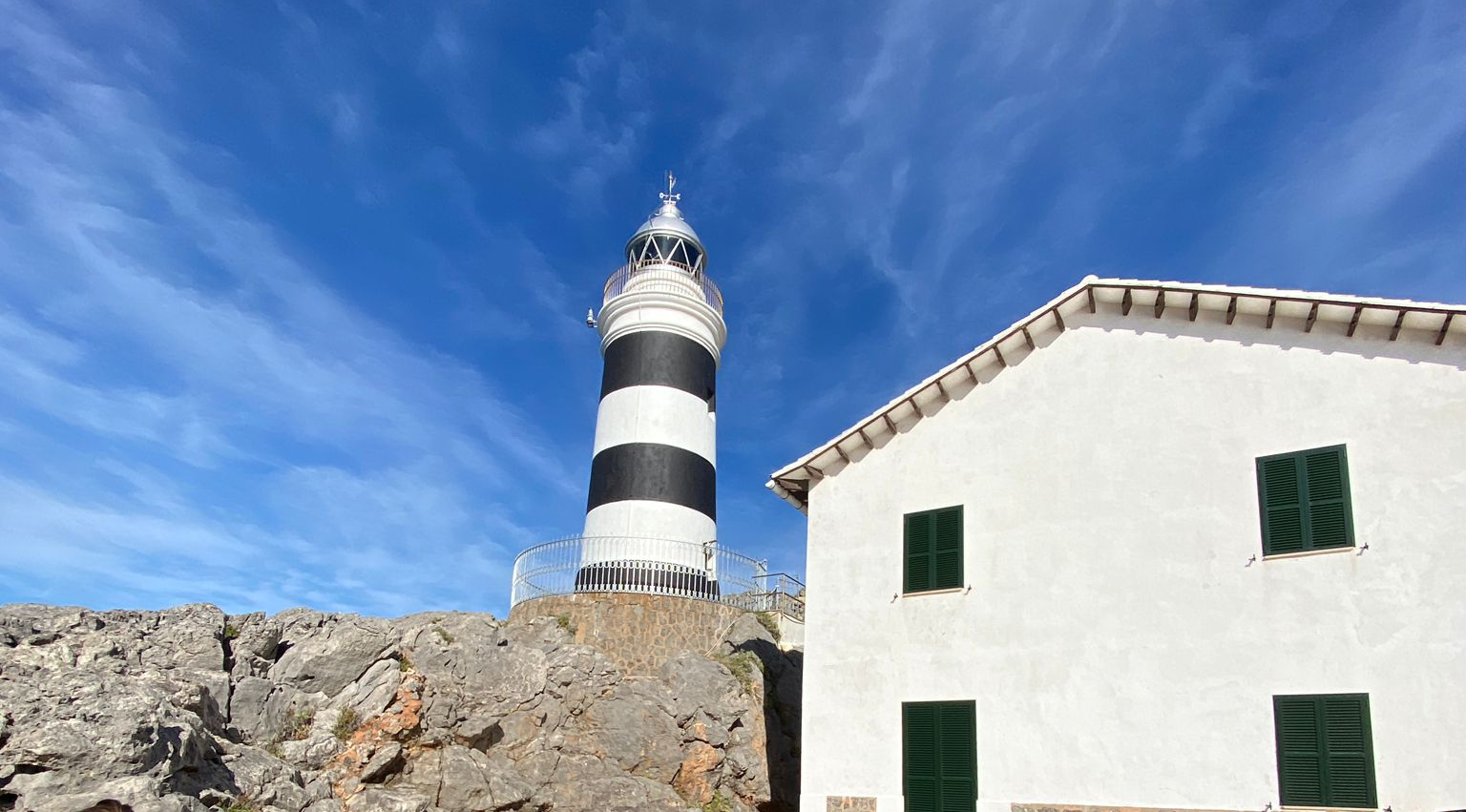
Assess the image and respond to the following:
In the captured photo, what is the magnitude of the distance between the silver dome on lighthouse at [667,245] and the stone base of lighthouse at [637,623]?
33.1 ft

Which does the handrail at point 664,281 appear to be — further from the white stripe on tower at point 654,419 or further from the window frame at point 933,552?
the window frame at point 933,552

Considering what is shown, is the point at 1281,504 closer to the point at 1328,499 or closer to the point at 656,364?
the point at 1328,499

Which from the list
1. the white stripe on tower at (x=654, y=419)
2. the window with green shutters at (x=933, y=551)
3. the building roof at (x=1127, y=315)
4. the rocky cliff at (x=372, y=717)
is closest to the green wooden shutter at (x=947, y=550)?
the window with green shutters at (x=933, y=551)

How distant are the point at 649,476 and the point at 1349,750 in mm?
16104

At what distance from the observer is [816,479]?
17453 mm

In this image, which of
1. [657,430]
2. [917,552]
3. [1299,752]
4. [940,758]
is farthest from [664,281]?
[1299,752]

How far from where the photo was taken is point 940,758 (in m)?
14.3

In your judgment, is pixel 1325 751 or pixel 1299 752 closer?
pixel 1325 751

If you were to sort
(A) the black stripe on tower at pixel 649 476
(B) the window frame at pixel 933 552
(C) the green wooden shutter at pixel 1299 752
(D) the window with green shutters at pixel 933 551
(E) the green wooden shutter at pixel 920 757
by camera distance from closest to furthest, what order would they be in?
(C) the green wooden shutter at pixel 1299 752 < (E) the green wooden shutter at pixel 920 757 < (B) the window frame at pixel 933 552 < (D) the window with green shutters at pixel 933 551 < (A) the black stripe on tower at pixel 649 476

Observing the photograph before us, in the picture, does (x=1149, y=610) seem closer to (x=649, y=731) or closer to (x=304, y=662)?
(x=649, y=731)

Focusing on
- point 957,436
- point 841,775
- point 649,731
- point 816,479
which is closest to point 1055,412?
point 957,436

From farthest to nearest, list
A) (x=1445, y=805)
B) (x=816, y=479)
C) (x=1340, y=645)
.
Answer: (x=816, y=479) → (x=1340, y=645) → (x=1445, y=805)

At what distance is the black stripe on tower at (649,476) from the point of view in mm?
24109

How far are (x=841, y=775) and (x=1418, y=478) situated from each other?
9.14m
